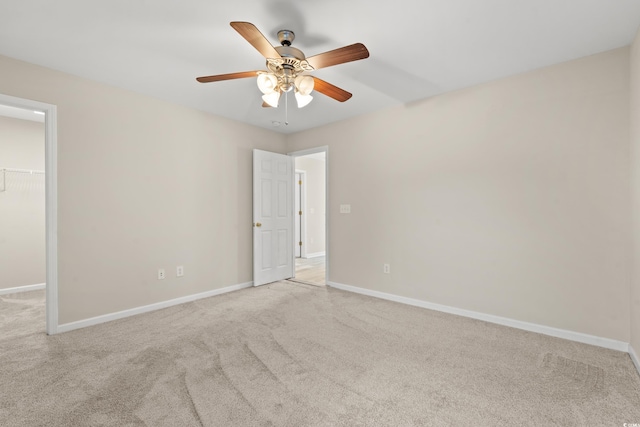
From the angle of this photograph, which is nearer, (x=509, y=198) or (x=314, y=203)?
(x=509, y=198)

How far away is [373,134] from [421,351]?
2.69 m

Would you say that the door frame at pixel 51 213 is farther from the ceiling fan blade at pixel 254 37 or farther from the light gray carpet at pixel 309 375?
the ceiling fan blade at pixel 254 37

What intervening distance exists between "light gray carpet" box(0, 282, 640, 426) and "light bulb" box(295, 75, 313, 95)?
204 cm

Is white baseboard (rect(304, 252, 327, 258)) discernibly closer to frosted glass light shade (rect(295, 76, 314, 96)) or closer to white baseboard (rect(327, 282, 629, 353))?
white baseboard (rect(327, 282, 629, 353))

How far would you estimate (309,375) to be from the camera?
2.05 m

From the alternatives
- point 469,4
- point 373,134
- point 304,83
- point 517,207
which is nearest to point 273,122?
point 373,134

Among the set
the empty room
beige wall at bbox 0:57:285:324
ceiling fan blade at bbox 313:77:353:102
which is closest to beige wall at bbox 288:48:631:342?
the empty room

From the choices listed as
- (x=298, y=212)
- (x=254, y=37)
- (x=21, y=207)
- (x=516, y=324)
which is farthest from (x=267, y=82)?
(x=298, y=212)

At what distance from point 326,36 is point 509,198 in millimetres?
2286

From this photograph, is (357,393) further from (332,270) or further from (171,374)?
(332,270)

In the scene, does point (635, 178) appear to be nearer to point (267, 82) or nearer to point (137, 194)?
point (267, 82)

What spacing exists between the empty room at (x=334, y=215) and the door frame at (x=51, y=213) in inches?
0.9

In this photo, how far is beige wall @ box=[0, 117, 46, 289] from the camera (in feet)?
13.6

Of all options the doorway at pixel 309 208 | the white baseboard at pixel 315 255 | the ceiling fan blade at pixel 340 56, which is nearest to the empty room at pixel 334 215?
the ceiling fan blade at pixel 340 56
